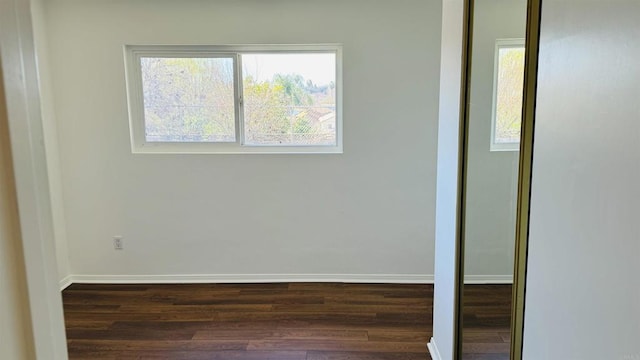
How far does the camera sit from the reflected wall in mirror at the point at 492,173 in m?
1.45

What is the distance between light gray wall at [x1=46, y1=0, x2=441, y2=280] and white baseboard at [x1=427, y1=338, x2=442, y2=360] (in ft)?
3.52

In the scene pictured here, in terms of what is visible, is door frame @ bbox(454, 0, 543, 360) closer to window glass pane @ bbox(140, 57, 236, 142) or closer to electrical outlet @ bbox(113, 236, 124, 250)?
window glass pane @ bbox(140, 57, 236, 142)

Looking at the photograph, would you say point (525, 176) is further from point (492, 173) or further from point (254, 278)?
point (254, 278)

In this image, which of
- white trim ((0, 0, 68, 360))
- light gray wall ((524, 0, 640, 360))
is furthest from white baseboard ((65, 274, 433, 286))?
white trim ((0, 0, 68, 360))

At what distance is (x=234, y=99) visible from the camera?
341 cm

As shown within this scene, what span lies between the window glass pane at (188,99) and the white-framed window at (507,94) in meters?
2.31

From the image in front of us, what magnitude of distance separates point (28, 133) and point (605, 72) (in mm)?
1059

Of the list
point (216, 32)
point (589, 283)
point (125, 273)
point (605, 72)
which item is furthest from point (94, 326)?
point (605, 72)

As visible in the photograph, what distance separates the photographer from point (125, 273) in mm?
3596

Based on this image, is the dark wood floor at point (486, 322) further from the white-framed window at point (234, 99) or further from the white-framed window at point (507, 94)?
the white-framed window at point (234, 99)

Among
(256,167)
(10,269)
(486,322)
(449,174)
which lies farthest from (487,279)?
(256,167)

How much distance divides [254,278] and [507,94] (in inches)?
106

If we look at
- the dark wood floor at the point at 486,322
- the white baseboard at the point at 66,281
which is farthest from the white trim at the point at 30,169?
the white baseboard at the point at 66,281

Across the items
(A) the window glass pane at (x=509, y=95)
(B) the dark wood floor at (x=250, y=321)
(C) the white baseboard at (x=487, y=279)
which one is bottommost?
(B) the dark wood floor at (x=250, y=321)
